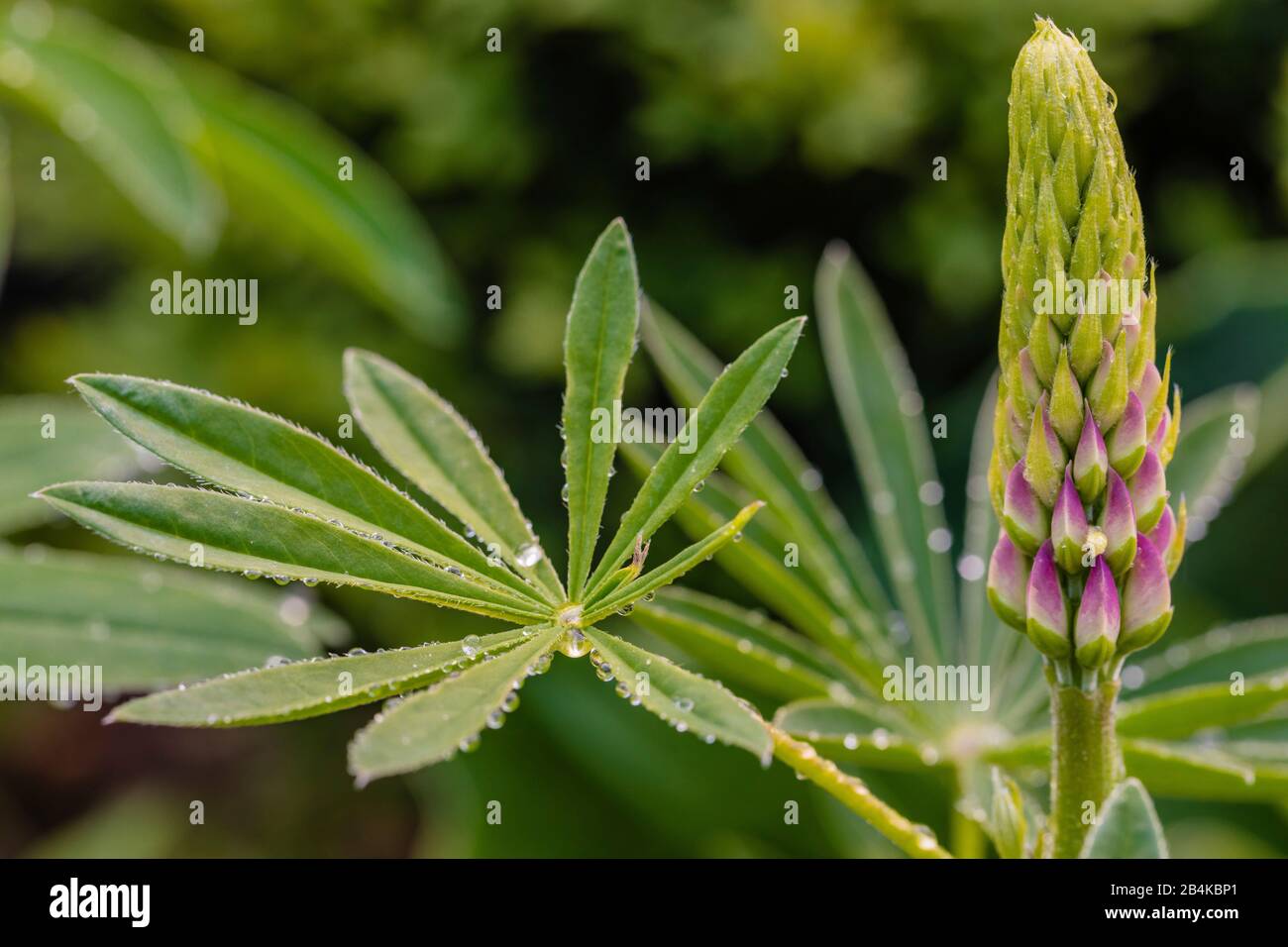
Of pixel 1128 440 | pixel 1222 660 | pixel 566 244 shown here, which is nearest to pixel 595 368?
pixel 1128 440

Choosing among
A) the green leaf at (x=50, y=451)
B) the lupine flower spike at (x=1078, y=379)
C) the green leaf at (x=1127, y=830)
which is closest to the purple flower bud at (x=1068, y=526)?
the lupine flower spike at (x=1078, y=379)

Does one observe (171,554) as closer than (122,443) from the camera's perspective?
Yes

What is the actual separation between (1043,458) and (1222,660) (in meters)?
0.61

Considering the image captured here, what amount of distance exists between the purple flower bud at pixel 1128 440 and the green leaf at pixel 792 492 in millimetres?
451

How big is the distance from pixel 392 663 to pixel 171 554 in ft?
0.40

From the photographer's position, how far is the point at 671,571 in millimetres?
600

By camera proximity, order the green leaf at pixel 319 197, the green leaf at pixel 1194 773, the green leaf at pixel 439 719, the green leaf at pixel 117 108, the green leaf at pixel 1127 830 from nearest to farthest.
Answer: the green leaf at pixel 439 719 < the green leaf at pixel 1127 830 < the green leaf at pixel 1194 773 < the green leaf at pixel 117 108 < the green leaf at pixel 319 197

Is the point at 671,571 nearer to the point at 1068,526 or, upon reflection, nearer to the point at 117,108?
the point at 1068,526

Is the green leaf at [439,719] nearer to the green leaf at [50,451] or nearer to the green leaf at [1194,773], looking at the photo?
the green leaf at [1194,773]

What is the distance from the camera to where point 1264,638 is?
1.09 m

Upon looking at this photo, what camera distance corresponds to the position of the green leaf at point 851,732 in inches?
31.2

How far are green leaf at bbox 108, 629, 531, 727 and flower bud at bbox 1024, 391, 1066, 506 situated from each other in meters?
0.30

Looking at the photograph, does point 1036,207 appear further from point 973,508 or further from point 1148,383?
point 973,508

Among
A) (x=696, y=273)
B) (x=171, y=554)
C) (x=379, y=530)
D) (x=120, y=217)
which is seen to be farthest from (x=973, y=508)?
(x=120, y=217)
